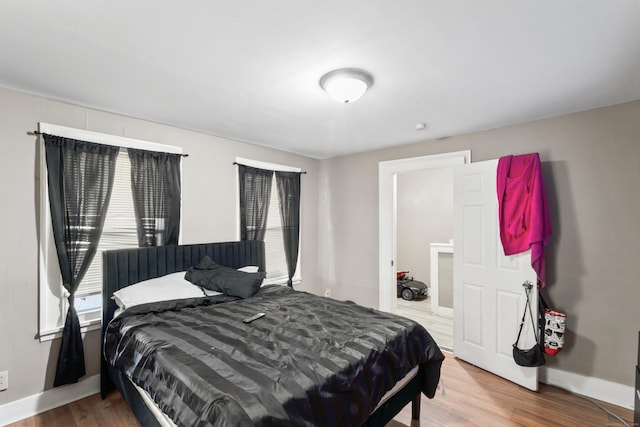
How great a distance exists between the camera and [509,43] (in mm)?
1671

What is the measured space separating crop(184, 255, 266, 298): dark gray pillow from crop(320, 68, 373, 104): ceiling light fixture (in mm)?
1897

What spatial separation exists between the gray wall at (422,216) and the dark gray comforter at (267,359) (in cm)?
356

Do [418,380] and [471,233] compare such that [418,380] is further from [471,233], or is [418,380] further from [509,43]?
[509,43]

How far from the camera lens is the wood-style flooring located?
3.84 metres

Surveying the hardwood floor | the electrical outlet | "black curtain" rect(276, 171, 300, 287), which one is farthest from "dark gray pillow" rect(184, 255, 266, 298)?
the electrical outlet

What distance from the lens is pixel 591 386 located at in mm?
2568

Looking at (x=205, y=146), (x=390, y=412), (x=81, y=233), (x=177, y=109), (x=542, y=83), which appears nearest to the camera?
(x=390, y=412)

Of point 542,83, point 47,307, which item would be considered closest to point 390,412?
point 542,83

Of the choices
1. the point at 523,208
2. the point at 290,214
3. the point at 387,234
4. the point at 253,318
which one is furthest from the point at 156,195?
the point at 523,208

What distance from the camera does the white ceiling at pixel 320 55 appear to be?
1.43m

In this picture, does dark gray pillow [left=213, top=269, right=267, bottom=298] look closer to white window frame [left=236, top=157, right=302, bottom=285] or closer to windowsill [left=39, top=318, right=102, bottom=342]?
white window frame [left=236, top=157, right=302, bottom=285]

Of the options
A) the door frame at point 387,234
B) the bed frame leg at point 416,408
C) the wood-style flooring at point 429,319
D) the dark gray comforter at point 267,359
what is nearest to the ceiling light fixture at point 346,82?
the dark gray comforter at point 267,359

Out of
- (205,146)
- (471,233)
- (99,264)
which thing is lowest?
(99,264)

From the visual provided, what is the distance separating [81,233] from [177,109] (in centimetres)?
136
